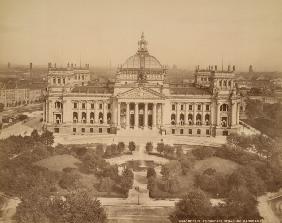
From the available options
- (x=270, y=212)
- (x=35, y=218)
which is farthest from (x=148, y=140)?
(x=35, y=218)

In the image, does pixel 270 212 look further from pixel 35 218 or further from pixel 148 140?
pixel 148 140

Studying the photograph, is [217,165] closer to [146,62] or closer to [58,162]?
[58,162]

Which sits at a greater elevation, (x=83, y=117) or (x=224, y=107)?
(x=224, y=107)

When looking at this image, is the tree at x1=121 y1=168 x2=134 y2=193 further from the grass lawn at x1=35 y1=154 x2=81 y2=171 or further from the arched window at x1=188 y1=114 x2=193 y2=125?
the arched window at x1=188 y1=114 x2=193 y2=125

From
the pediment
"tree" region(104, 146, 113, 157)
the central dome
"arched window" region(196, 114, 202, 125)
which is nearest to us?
"tree" region(104, 146, 113, 157)

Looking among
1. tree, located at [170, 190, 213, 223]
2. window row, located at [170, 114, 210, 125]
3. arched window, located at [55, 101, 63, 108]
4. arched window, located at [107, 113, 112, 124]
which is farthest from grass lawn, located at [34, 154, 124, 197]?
window row, located at [170, 114, 210, 125]

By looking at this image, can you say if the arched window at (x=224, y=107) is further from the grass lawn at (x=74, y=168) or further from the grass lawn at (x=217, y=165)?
the grass lawn at (x=74, y=168)

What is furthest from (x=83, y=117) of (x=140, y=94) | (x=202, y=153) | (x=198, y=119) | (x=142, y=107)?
(x=202, y=153)
